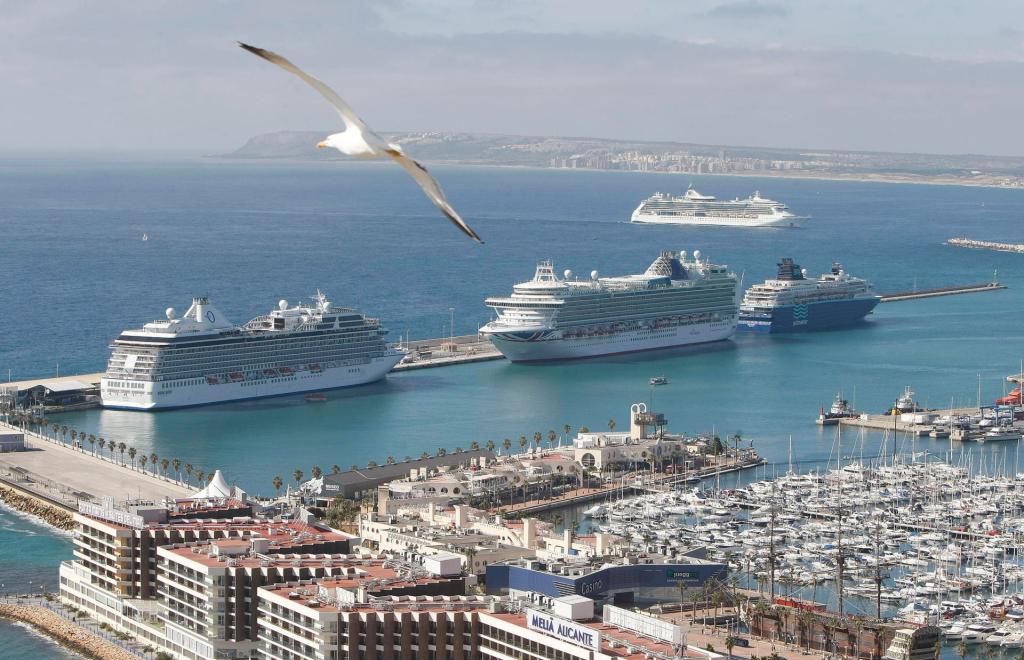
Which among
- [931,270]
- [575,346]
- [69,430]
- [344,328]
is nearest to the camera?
[69,430]

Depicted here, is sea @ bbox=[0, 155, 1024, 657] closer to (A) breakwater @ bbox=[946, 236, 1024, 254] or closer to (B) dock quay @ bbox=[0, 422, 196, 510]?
(A) breakwater @ bbox=[946, 236, 1024, 254]

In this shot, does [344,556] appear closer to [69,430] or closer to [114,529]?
[114,529]

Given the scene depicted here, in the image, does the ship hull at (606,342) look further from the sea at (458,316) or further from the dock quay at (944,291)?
the dock quay at (944,291)

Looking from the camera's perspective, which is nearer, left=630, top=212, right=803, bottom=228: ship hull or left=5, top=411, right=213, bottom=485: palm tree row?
left=5, top=411, right=213, bottom=485: palm tree row

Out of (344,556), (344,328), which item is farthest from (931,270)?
(344,556)

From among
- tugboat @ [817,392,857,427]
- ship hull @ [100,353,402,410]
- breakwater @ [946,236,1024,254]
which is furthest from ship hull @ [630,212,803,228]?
tugboat @ [817,392,857,427]

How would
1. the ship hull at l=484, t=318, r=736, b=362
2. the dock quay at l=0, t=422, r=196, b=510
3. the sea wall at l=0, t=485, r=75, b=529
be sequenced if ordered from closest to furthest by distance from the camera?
the sea wall at l=0, t=485, r=75, b=529
the dock quay at l=0, t=422, r=196, b=510
the ship hull at l=484, t=318, r=736, b=362
